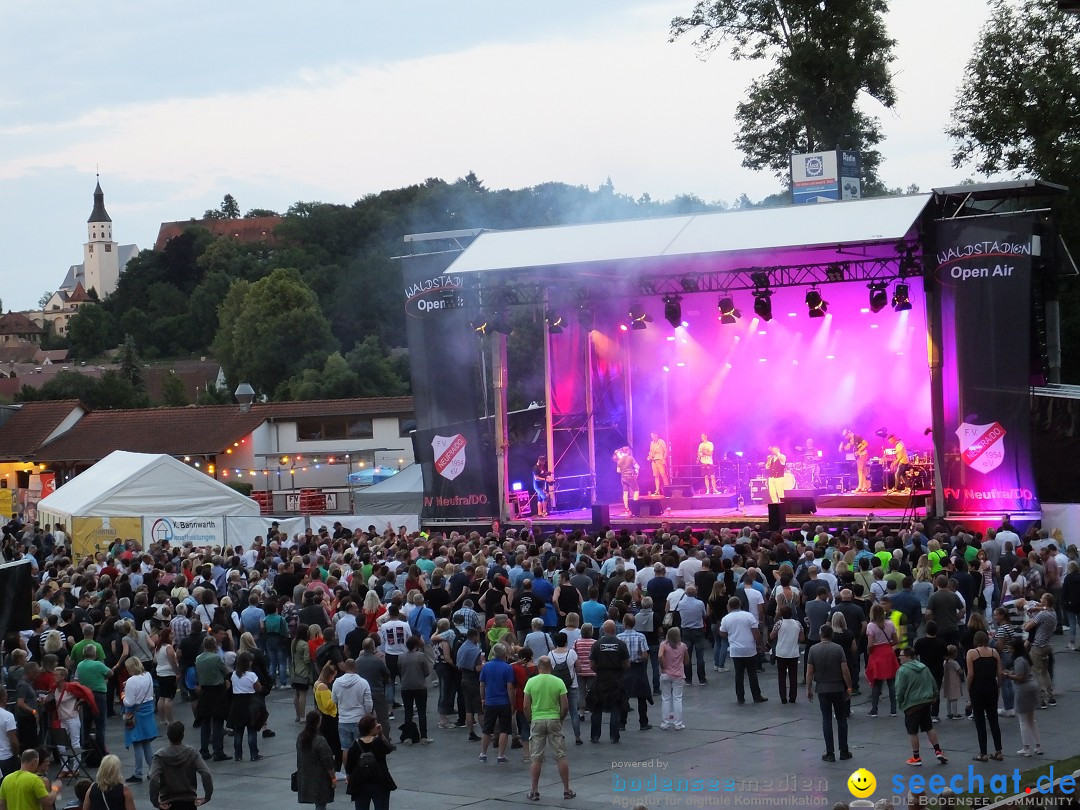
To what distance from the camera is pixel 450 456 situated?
25391 mm

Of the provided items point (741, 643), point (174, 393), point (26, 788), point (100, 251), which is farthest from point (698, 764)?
point (100, 251)

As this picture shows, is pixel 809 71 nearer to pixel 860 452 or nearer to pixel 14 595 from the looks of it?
pixel 860 452

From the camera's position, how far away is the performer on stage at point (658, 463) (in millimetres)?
26719

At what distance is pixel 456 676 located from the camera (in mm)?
12789

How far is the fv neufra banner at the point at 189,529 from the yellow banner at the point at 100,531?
450mm

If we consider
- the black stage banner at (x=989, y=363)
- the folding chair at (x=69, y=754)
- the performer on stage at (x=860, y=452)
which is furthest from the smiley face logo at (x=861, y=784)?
the performer on stage at (x=860, y=452)

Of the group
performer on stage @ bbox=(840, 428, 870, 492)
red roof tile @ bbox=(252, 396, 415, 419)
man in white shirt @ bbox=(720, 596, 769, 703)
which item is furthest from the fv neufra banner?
red roof tile @ bbox=(252, 396, 415, 419)

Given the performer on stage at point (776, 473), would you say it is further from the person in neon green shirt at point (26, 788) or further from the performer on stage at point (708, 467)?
the person in neon green shirt at point (26, 788)

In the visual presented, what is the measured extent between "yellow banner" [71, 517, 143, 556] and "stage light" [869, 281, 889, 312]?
553 inches

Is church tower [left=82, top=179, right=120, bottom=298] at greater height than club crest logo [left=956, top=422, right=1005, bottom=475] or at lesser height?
greater

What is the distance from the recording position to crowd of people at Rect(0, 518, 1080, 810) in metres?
10.6

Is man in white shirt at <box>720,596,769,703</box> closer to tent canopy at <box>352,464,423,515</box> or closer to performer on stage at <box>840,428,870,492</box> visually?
performer on stage at <box>840,428,870,492</box>

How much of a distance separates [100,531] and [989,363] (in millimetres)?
16614

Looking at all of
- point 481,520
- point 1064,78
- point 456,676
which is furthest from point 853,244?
point 1064,78
